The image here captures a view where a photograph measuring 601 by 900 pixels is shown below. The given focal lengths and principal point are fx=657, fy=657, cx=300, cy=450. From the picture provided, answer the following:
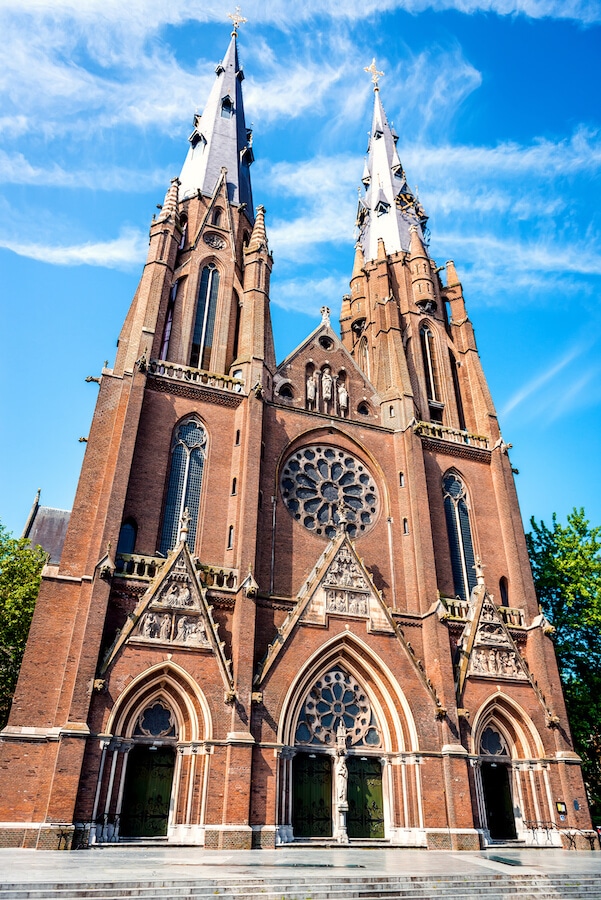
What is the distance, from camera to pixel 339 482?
1039 inches

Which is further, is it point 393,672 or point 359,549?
point 359,549

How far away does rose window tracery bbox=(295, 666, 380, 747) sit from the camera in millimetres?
20344

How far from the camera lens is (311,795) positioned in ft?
64.7

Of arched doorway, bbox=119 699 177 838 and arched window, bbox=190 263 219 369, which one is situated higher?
arched window, bbox=190 263 219 369

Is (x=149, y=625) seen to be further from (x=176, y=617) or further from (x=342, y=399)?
(x=342, y=399)

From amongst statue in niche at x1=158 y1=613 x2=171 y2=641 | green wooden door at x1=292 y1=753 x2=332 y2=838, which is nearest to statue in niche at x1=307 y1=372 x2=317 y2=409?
statue in niche at x1=158 y1=613 x2=171 y2=641

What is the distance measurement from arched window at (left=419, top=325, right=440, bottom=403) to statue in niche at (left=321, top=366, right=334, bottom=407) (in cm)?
595

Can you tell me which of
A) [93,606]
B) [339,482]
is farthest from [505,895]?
[339,482]

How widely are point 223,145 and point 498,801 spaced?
36020 millimetres

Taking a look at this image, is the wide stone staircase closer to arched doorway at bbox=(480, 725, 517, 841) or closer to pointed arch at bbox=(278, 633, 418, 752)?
pointed arch at bbox=(278, 633, 418, 752)

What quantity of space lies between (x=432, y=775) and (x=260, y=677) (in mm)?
6174

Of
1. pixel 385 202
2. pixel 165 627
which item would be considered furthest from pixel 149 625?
pixel 385 202

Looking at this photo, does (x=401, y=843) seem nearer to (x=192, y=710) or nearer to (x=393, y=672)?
(x=393, y=672)

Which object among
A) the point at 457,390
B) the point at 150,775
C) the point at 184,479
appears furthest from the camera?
the point at 457,390
